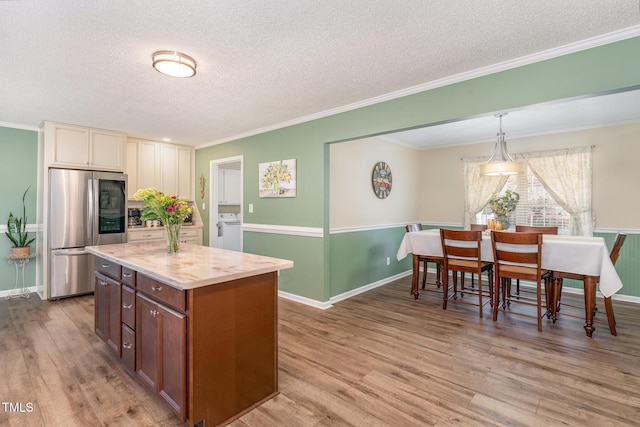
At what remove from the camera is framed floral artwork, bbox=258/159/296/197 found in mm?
4199

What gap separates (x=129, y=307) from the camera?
7.31 ft

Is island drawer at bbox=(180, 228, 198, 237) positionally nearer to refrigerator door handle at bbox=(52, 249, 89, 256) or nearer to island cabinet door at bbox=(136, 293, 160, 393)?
refrigerator door handle at bbox=(52, 249, 89, 256)

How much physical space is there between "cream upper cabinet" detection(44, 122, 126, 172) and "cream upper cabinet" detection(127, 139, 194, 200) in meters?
0.33

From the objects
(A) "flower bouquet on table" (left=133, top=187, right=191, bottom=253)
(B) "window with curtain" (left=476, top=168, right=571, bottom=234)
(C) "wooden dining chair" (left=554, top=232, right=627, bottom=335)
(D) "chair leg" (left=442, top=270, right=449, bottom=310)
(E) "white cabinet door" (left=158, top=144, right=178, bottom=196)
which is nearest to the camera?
(A) "flower bouquet on table" (left=133, top=187, right=191, bottom=253)

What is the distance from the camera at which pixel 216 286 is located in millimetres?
1757

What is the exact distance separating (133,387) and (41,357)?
42.9 inches

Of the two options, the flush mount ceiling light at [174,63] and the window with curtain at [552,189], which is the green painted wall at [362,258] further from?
the flush mount ceiling light at [174,63]

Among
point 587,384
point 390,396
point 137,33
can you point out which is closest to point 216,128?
point 137,33

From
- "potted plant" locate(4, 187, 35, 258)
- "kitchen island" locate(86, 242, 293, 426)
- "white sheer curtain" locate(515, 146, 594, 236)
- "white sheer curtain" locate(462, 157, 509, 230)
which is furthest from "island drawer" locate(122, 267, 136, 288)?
"white sheer curtain" locate(515, 146, 594, 236)

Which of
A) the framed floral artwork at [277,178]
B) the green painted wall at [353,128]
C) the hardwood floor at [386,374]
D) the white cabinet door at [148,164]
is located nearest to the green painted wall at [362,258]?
the green painted wall at [353,128]

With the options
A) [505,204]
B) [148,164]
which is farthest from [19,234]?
[505,204]

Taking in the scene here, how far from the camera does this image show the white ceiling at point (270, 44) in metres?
1.83

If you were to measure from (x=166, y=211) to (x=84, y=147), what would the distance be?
2.98m

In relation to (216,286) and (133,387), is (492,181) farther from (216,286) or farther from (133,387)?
(133,387)
